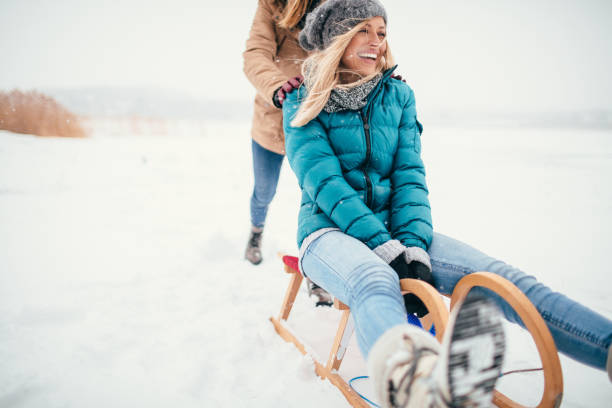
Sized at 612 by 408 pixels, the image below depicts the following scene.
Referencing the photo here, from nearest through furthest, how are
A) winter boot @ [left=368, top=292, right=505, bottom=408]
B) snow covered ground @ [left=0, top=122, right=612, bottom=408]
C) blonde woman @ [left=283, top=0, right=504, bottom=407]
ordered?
winter boot @ [left=368, top=292, right=505, bottom=408]
blonde woman @ [left=283, top=0, right=504, bottom=407]
snow covered ground @ [left=0, top=122, right=612, bottom=408]

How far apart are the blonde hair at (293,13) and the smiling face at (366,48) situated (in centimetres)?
44

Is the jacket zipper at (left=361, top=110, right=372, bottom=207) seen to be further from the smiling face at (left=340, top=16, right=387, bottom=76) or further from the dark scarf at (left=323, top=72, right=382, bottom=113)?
the smiling face at (left=340, top=16, right=387, bottom=76)

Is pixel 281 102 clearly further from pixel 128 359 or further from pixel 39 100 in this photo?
pixel 39 100

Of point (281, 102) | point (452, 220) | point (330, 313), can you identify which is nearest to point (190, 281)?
point (330, 313)

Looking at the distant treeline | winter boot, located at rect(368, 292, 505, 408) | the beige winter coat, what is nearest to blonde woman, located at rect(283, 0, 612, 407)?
winter boot, located at rect(368, 292, 505, 408)

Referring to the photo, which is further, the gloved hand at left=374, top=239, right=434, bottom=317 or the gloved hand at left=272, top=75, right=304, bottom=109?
the gloved hand at left=272, top=75, right=304, bottom=109

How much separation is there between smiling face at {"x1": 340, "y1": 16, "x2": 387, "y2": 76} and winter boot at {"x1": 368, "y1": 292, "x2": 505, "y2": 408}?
1.20m

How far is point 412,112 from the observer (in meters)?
1.52

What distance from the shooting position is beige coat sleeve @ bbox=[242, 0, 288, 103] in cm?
159

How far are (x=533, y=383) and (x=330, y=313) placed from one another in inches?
42.5

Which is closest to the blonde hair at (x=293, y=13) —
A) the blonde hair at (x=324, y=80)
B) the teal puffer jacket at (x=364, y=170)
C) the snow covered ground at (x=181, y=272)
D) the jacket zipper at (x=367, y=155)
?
the blonde hair at (x=324, y=80)

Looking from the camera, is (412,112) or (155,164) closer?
(412,112)

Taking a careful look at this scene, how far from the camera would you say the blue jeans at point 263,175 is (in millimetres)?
2154

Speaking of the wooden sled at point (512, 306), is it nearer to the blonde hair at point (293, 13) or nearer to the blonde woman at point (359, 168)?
the blonde woman at point (359, 168)
